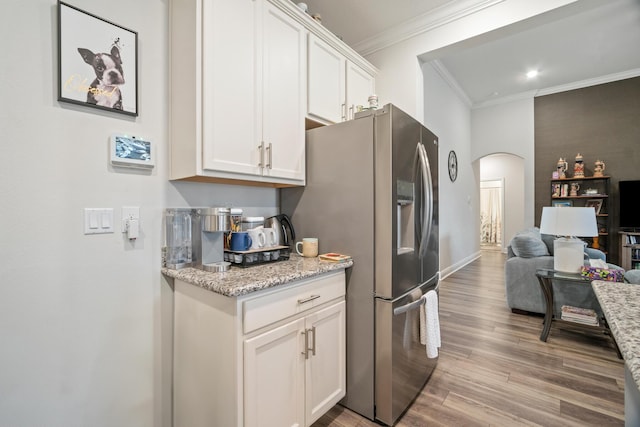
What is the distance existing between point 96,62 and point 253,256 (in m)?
1.18

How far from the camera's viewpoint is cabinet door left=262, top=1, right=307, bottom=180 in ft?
5.71

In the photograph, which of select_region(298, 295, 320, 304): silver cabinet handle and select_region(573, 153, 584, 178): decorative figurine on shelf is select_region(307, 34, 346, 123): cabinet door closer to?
select_region(298, 295, 320, 304): silver cabinet handle

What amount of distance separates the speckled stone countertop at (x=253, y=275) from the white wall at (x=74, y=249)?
289mm

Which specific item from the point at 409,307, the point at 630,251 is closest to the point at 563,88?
the point at 630,251

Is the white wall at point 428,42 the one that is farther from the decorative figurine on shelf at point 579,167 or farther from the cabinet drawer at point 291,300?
the decorative figurine on shelf at point 579,167

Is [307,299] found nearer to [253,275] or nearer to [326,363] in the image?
[253,275]

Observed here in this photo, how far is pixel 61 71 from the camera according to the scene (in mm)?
1250

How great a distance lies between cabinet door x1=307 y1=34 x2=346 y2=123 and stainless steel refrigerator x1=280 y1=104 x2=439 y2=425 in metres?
0.27

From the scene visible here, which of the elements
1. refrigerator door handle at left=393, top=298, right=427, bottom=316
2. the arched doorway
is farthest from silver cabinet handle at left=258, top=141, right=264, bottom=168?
the arched doorway

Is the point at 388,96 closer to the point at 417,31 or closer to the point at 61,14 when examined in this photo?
the point at 417,31

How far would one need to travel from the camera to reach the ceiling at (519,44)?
2.39m

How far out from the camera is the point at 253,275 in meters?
1.37

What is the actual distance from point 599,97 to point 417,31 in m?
5.05

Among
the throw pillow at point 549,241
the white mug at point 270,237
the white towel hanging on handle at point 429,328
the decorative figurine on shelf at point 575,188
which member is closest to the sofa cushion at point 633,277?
the throw pillow at point 549,241
